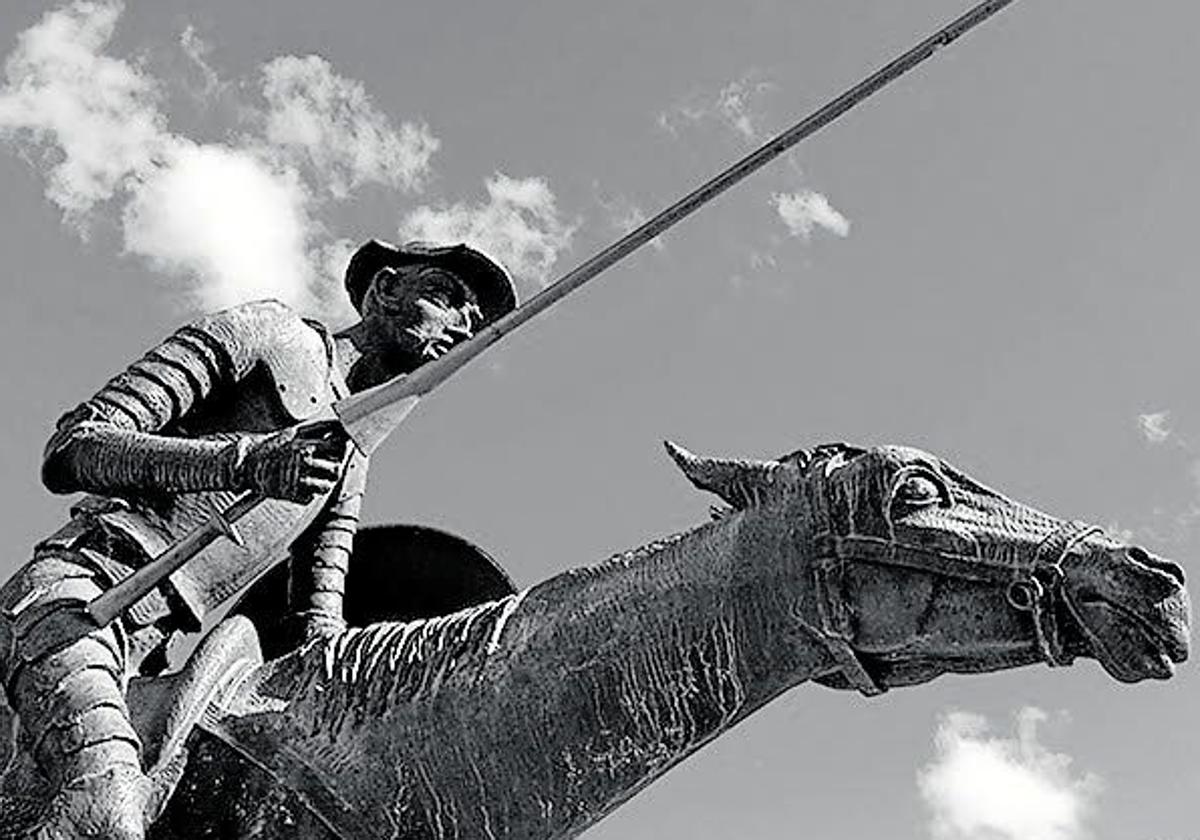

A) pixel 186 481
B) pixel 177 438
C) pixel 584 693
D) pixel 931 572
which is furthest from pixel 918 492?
pixel 177 438

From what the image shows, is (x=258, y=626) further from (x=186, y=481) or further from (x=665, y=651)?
(x=665, y=651)

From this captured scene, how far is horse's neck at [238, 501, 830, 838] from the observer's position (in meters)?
4.26

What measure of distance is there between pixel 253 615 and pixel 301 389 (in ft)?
2.94

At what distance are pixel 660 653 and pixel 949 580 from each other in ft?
2.37

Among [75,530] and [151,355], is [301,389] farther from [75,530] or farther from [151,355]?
[75,530]

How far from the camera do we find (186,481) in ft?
16.2

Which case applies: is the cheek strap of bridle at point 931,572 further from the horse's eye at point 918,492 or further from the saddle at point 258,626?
the saddle at point 258,626

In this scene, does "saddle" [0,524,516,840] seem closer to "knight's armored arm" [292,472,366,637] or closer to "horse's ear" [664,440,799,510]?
"knight's armored arm" [292,472,366,637]

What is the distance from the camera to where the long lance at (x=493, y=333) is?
15.5 feet

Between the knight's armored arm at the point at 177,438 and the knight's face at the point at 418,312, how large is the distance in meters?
0.42

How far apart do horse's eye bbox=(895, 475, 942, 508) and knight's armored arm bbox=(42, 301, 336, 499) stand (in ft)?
5.06

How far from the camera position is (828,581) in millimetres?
4121

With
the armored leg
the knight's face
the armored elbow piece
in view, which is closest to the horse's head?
the armored elbow piece

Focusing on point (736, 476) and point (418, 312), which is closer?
point (736, 476)
